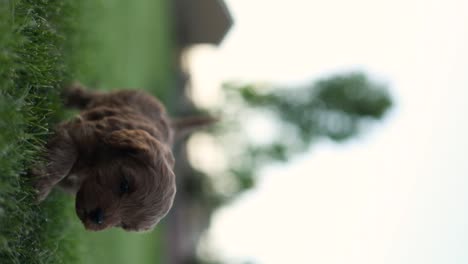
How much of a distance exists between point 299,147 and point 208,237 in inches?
143

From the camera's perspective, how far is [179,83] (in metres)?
12.6

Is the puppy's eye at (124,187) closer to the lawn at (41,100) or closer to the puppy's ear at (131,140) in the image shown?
the puppy's ear at (131,140)

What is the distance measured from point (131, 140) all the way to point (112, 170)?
0.68 feet

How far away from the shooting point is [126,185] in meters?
2.93

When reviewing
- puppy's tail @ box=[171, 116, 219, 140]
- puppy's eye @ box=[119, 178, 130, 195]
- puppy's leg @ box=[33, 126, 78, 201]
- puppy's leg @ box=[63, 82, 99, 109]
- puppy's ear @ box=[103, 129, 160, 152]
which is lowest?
puppy's leg @ box=[33, 126, 78, 201]

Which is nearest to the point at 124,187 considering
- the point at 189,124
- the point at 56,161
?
the point at 56,161

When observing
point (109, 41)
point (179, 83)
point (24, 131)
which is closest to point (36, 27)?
point (24, 131)

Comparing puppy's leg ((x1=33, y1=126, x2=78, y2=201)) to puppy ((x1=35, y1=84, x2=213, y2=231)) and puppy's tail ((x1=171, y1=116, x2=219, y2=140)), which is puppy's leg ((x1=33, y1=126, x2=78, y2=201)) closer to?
puppy ((x1=35, y1=84, x2=213, y2=231))

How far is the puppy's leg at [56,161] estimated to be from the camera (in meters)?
3.01

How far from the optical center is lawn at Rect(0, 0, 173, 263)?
239 centimetres

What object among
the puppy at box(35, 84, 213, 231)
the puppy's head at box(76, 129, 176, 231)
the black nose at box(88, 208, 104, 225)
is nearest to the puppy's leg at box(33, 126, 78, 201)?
the puppy at box(35, 84, 213, 231)

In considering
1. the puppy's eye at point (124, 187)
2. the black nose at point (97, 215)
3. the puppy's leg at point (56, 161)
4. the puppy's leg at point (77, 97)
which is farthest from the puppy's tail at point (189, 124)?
the black nose at point (97, 215)

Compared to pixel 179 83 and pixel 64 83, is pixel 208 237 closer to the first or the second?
pixel 179 83

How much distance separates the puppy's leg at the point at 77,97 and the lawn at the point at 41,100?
122mm
